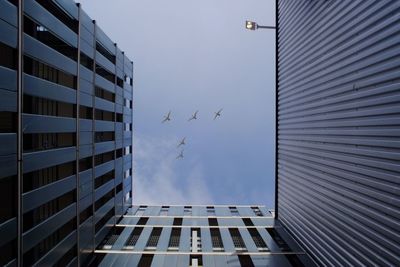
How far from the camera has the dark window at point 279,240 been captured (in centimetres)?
3347

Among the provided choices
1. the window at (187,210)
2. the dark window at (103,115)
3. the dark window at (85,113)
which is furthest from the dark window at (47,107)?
the window at (187,210)

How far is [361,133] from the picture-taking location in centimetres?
1969

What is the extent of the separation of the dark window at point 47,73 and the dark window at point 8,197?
6958mm

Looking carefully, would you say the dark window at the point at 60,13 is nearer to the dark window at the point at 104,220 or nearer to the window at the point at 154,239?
the dark window at the point at 104,220

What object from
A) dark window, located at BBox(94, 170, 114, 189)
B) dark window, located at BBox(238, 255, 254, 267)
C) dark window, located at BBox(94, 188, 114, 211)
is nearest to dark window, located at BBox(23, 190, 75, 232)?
dark window, located at BBox(94, 170, 114, 189)

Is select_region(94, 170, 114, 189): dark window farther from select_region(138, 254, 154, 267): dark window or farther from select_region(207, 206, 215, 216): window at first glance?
select_region(207, 206, 215, 216): window

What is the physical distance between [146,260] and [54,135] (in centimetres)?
1548

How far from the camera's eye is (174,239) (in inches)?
1435

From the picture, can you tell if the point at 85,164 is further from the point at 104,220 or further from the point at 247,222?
the point at 247,222

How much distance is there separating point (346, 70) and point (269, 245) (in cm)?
2112

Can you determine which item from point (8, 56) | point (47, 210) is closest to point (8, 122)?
point (8, 56)

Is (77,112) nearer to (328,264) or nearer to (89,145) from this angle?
(89,145)

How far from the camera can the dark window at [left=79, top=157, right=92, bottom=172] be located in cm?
2942

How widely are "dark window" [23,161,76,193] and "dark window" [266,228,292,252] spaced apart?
75.7 feet
